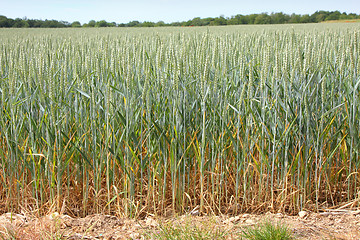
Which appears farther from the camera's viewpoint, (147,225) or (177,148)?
(177,148)

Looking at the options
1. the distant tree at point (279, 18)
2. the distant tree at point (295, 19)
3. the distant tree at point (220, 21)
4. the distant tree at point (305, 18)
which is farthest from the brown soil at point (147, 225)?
the distant tree at point (305, 18)

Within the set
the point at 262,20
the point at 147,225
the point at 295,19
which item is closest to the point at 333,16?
the point at 295,19

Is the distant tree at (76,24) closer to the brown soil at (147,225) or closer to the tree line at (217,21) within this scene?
the tree line at (217,21)

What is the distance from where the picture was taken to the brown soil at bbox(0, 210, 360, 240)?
1.58m

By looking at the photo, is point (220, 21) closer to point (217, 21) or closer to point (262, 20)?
point (217, 21)

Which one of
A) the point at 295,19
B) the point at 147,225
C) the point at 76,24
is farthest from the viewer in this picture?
the point at 295,19

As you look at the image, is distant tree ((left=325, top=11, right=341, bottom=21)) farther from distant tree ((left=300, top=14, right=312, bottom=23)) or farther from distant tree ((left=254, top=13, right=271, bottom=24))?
distant tree ((left=254, top=13, right=271, bottom=24))

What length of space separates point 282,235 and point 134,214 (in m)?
0.79

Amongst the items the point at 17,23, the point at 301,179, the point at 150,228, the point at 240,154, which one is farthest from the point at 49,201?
the point at 17,23

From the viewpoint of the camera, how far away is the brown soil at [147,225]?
62.2 inches

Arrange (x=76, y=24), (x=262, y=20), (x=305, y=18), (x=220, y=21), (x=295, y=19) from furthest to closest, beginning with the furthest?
1. (x=305, y=18)
2. (x=295, y=19)
3. (x=262, y=20)
4. (x=76, y=24)
5. (x=220, y=21)

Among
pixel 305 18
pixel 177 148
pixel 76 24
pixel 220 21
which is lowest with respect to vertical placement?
pixel 177 148

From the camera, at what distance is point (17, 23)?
29.6m

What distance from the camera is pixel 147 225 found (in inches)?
67.7
